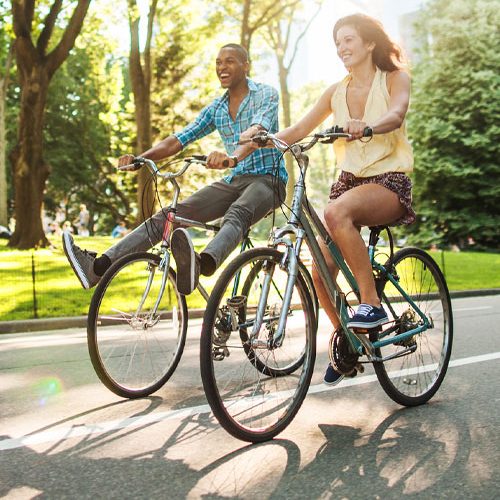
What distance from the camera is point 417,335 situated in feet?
14.6

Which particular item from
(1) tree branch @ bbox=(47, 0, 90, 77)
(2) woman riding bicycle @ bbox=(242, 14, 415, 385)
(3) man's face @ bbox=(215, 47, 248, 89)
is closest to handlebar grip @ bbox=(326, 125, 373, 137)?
(2) woman riding bicycle @ bbox=(242, 14, 415, 385)

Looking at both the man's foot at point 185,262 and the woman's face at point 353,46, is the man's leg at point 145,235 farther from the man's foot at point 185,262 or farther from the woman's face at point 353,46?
the woman's face at point 353,46

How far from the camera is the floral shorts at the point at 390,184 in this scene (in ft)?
13.2

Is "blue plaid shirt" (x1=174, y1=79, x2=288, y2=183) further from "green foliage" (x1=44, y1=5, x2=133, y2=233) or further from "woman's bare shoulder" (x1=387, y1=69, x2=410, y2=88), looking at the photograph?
"green foliage" (x1=44, y1=5, x2=133, y2=233)

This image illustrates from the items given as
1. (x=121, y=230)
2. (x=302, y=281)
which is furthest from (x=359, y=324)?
(x=121, y=230)

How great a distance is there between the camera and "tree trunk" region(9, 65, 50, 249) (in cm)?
1825

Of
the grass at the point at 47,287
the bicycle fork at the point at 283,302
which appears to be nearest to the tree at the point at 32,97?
the grass at the point at 47,287

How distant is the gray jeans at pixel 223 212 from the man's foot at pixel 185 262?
0.28m

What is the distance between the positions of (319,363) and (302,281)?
1.96m

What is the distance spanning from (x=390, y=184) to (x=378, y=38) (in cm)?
78

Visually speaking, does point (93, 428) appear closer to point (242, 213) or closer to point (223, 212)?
point (242, 213)

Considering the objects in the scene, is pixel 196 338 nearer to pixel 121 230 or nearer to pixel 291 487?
pixel 291 487

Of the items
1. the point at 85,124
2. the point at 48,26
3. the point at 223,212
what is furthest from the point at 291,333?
the point at 85,124

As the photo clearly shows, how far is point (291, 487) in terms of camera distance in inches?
114
